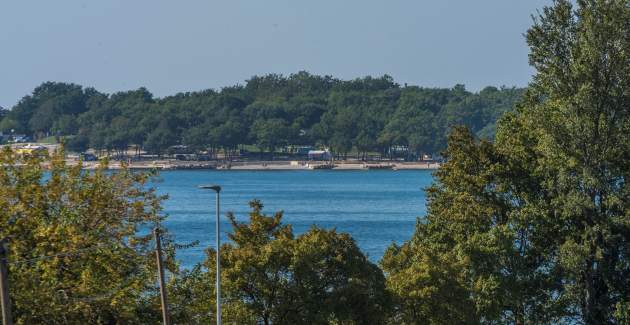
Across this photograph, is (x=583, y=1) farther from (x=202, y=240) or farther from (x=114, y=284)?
(x=202, y=240)

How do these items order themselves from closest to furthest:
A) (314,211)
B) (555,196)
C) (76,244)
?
(76,244)
(555,196)
(314,211)

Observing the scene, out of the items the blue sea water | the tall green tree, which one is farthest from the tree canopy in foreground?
the blue sea water

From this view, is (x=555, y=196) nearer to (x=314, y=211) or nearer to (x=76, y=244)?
(x=76, y=244)

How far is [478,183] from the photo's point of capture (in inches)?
1900

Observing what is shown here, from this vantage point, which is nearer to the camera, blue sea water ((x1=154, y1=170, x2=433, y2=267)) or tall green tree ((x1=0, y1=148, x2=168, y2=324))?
tall green tree ((x1=0, y1=148, x2=168, y2=324))

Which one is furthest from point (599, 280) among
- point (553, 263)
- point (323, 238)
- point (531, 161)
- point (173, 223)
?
point (173, 223)

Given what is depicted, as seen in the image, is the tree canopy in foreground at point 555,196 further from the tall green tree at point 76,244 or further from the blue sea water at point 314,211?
the blue sea water at point 314,211

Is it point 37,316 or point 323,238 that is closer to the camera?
point 37,316

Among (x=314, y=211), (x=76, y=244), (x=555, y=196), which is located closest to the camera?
(x=76, y=244)

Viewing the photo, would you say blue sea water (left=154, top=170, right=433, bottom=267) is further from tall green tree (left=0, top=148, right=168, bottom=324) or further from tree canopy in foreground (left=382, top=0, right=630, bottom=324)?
tall green tree (left=0, top=148, right=168, bottom=324)

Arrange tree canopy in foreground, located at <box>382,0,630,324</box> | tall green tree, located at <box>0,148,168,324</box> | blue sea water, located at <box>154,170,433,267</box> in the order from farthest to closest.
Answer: blue sea water, located at <box>154,170,433,267</box>
tree canopy in foreground, located at <box>382,0,630,324</box>
tall green tree, located at <box>0,148,168,324</box>

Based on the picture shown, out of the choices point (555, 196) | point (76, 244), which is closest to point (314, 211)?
point (555, 196)

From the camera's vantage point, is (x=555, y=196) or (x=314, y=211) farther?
(x=314, y=211)

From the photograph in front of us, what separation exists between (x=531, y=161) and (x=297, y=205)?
335 feet
